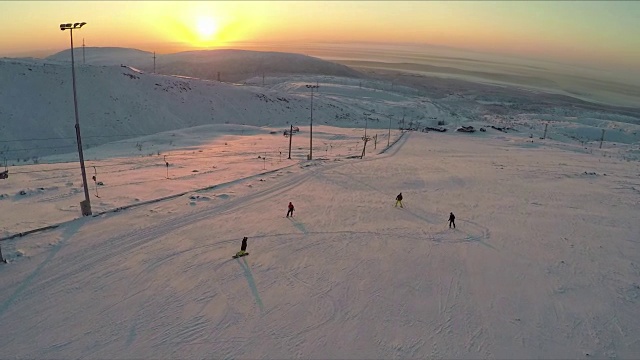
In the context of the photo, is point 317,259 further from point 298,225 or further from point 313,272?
point 298,225

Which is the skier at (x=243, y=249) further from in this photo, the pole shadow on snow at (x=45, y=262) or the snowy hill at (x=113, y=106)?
the snowy hill at (x=113, y=106)

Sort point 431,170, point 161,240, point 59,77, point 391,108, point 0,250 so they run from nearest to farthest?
point 0,250, point 161,240, point 431,170, point 59,77, point 391,108

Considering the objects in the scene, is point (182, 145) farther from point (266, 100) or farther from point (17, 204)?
point (266, 100)

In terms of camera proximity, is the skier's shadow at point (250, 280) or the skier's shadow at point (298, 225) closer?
the skier's shadow at point (250, 280)

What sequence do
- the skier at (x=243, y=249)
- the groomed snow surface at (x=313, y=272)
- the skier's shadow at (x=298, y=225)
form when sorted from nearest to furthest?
1. the groomed snow surface at (x=313, y=272)
2. the skier at (x=243, y=249)
3. the skier's shadow at (x=298, y=225)

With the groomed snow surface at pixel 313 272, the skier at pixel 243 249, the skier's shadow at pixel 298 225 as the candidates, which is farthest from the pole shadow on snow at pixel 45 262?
the skier's shadow at pixel 298 225

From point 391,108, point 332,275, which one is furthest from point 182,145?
point 391,108

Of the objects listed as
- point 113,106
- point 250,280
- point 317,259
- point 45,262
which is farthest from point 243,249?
point 113,106
